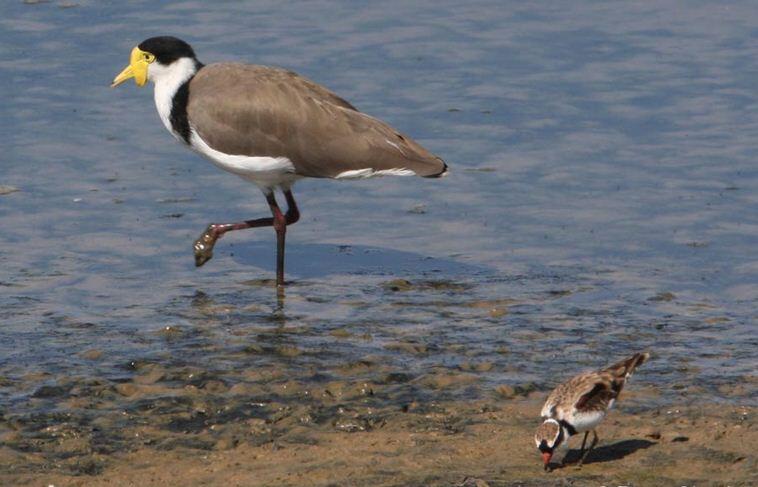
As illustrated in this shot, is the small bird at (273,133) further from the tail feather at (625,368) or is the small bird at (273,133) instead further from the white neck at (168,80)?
the tail feather at (625,368)

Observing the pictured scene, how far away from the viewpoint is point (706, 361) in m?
10.1

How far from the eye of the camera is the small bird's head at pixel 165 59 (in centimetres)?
1264

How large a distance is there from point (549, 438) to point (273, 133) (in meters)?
4.97

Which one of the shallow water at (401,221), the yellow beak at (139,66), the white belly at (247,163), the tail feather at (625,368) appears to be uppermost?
the yellow beak at (139,66)

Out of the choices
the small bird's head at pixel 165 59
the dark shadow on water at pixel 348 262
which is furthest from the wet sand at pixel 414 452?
the small bird's head at pixel 165 59

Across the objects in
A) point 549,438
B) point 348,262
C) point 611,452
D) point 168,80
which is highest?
point 168,80

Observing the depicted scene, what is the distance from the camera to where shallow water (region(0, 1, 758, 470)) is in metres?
10.0

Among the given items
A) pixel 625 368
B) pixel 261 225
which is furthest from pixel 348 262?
pixel 625 368

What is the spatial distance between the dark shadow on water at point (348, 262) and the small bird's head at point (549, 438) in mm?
4294

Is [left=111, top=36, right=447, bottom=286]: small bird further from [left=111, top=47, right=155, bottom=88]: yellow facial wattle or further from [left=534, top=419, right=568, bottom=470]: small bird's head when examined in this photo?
[left=534, top=419, right=568, bottom=470]: small bird's head

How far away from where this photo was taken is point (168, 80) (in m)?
12.6

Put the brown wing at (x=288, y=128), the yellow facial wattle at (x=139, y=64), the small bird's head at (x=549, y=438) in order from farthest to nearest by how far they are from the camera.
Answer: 1. the yellow facial wattle at (x=139, y=64)
2. the brown wing at (x=288, y=128)
3. the small bird's head at (x=549, y=438)

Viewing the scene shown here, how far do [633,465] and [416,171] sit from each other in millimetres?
4544

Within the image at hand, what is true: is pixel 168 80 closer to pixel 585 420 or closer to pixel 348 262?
pixel 348 262
